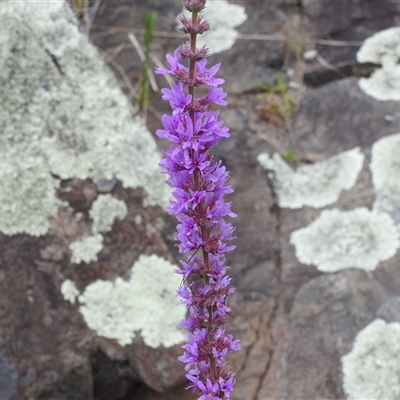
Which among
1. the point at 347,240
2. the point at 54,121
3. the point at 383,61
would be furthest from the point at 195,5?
the point at 383,61

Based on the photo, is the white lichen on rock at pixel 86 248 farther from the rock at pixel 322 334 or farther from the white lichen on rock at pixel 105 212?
the rock at pixel 322 334

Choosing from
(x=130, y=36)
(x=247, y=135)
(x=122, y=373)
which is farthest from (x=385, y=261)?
(x=130, y=36)

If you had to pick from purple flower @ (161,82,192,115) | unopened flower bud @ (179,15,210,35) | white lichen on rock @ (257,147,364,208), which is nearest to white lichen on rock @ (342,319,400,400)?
white lichen on rock @ (257,147,364,208)

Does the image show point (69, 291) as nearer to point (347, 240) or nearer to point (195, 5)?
point (347, 240)

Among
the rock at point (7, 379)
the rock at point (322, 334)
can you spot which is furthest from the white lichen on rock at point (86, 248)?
the rock at point (322, 334)

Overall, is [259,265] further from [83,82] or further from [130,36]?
[130,36]

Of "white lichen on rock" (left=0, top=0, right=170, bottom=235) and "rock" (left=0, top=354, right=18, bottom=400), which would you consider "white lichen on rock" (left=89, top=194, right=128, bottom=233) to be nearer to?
"white lichen on rock" (left=0, top=0, right=170, bottom=235)

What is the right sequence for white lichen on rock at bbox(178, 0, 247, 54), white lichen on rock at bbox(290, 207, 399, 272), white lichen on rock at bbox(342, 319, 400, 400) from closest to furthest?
white lichen on rock at bbox(342, 319, 400, 400)
white lichen on rock at bbox(290, 207, 399, 272)
white lichen on rock at bbox(178, 0, 247, 54)
